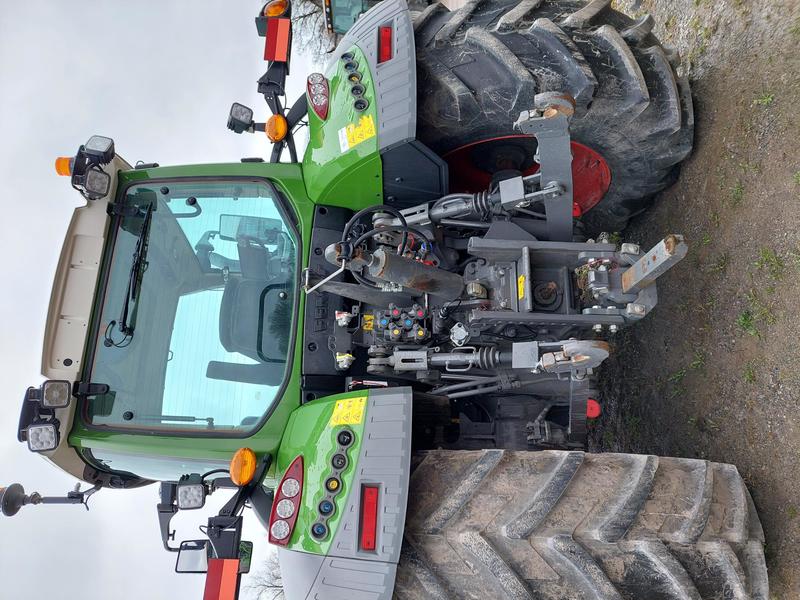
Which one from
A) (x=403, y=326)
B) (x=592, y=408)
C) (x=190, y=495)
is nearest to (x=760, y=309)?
(x=592, y=408)

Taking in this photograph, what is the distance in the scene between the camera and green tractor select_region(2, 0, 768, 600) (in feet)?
7.59

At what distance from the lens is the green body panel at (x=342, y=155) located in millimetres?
2996

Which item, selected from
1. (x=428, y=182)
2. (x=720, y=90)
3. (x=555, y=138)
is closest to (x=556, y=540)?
(x=555, y=138)

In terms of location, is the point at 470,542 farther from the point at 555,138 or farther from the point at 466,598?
the point at 555,138

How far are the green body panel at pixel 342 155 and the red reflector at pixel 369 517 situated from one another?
151 cm

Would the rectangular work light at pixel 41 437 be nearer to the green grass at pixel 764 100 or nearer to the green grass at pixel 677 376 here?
the green grass at pixel 677 376

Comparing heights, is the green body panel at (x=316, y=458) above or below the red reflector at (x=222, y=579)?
above

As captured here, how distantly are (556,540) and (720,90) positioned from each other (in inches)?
92.1

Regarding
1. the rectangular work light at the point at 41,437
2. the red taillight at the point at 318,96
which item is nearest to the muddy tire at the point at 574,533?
the rectangular work light at the point at 41,437

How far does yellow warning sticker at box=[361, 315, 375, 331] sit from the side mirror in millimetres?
1109

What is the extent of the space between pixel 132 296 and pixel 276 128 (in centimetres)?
112

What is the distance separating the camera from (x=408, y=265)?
2.80 m

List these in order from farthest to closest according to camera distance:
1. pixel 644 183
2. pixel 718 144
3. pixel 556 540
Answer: pixel 644 183, pixel 718 144, pixel 556 540

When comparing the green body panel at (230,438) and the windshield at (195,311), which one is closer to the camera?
the green body panel at (230,438)
